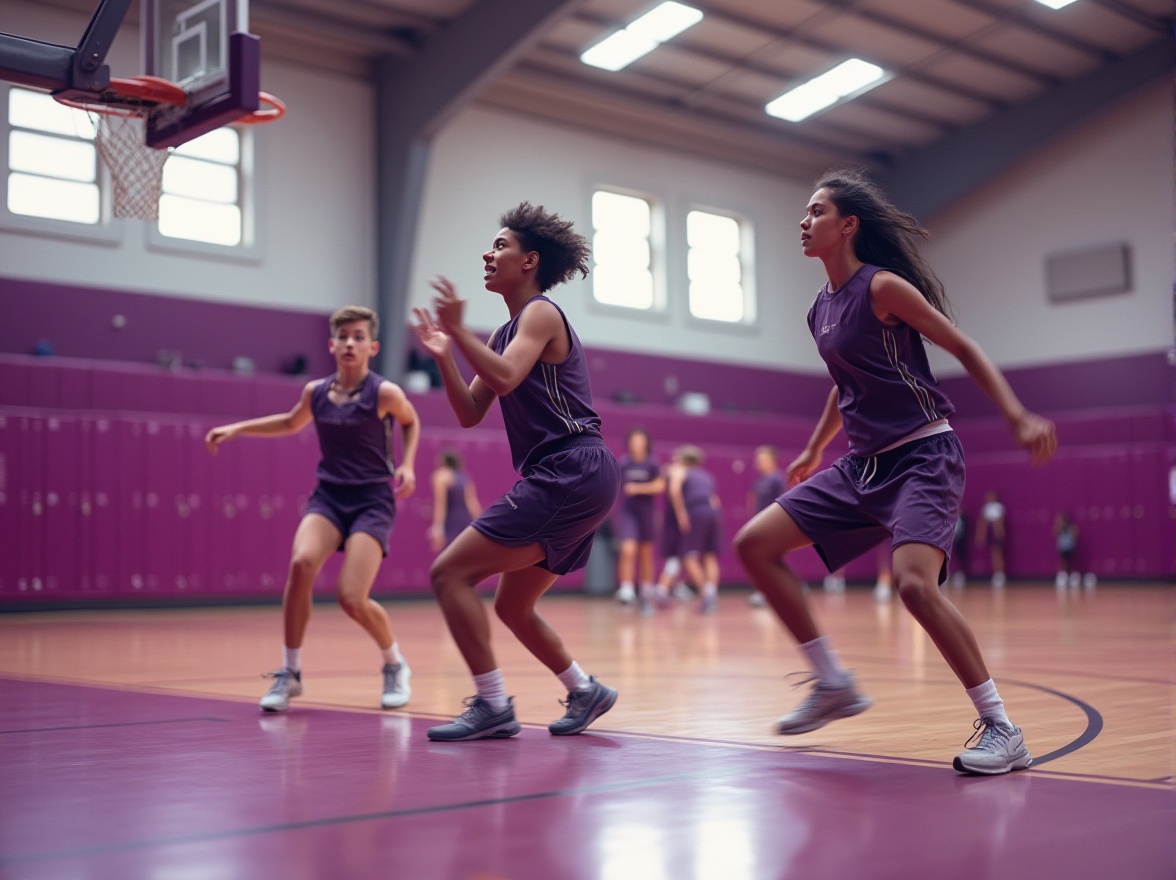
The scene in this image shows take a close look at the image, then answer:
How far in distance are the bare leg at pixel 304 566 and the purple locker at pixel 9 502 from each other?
387 inches

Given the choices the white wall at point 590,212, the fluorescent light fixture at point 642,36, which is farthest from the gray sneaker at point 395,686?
the fluorescent light fixture at point 642,36

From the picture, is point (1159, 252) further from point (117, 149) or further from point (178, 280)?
point (117, 149)

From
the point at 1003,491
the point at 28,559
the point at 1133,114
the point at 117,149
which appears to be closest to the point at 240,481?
the point at 28,559

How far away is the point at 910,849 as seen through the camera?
2.56 meters

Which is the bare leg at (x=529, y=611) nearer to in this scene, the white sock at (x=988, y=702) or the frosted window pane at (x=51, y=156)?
the white sock at (x=988, y=702)

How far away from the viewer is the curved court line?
12.4 feet

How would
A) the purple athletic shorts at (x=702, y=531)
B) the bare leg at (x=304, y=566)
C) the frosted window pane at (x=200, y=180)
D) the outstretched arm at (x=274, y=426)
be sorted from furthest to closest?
the frosted window pane at (x=200, y=180), the purple athletic shorts at (x=702, y=531), the outstretched arm at (x=274, y=426), the bare leg at (x=304, y=566)

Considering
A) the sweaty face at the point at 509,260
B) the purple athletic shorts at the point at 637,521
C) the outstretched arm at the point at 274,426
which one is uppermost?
the sweaty face at the point at 509,260

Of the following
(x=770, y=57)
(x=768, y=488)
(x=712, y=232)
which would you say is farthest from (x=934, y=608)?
(x=712, y=232)

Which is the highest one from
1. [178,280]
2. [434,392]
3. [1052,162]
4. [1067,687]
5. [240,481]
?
[1052,162]

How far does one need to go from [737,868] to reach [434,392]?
15311mm

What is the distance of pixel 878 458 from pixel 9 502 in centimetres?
1243

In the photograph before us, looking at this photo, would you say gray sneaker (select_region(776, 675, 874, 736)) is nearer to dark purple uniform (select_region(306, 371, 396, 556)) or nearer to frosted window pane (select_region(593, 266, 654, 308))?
dark purple uniform (select_region(306, 371, 396, 556))

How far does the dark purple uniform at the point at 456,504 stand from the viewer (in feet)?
48.3
